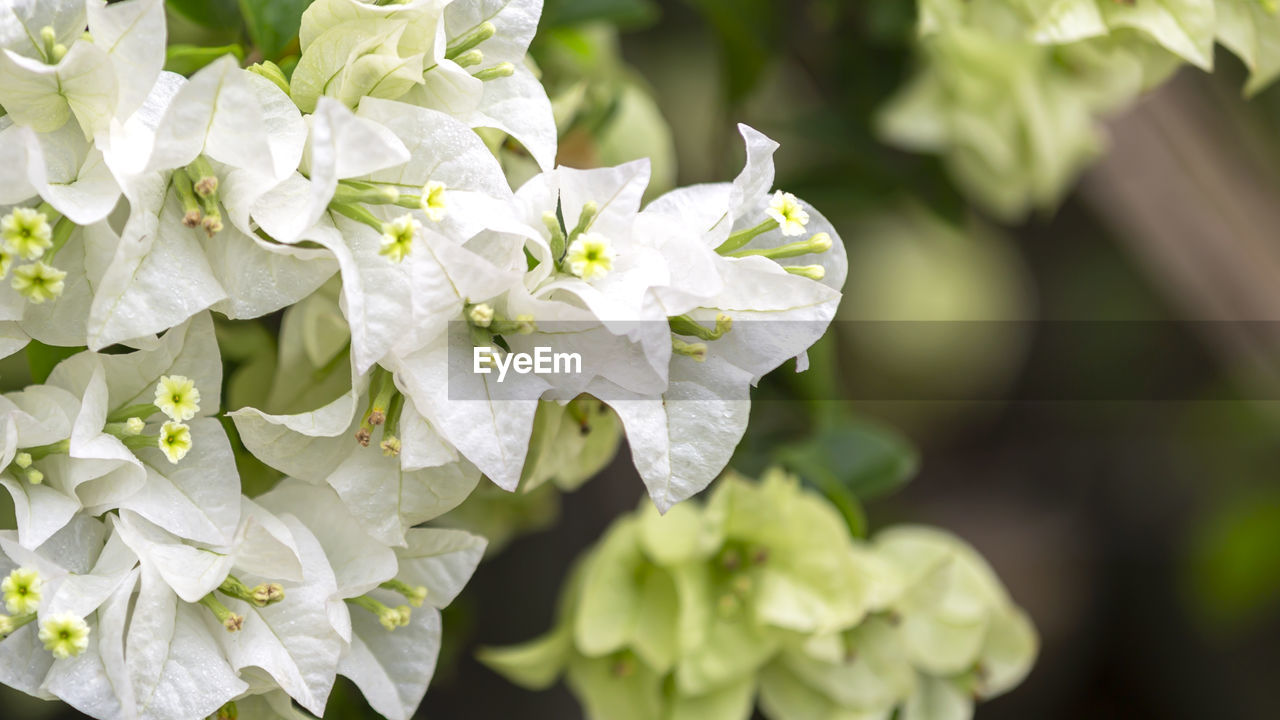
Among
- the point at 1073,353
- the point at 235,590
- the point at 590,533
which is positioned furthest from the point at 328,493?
the point at 1073,353

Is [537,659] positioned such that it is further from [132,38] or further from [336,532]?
[132,38]

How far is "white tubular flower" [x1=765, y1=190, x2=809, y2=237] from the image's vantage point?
354mm

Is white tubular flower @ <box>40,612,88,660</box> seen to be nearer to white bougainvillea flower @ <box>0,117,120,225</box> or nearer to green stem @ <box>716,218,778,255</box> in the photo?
white bougainvillea flower @ <box>0,117,120,225</box>

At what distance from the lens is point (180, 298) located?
32 cm

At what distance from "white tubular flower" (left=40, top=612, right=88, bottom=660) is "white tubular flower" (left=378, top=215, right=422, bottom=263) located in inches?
5.7

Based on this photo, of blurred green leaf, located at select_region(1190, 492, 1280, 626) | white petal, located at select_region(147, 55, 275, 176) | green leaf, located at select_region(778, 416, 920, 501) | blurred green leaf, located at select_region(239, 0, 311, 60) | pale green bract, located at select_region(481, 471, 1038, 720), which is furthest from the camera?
blurred green leaf, located at select_region(1190, 492, 1280, 626)

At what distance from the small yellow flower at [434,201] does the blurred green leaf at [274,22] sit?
131mm

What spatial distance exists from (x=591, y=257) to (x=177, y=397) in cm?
14

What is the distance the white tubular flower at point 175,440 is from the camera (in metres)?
0.34

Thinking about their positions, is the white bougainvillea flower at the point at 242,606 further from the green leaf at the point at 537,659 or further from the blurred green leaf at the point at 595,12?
the blurred green leaf at the point at 595,12

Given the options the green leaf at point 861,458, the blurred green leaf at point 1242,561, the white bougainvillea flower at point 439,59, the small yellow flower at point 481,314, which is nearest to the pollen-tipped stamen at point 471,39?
the white bougainvillea flower at point 439,59

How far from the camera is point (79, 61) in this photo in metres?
0.31

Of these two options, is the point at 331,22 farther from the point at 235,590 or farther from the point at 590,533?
the point at 590,533

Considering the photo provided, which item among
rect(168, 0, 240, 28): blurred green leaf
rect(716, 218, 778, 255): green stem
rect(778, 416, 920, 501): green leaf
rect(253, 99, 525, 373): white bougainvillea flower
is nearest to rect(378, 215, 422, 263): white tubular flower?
rect(253, 99, 525, 373): white bougainvillea flower
